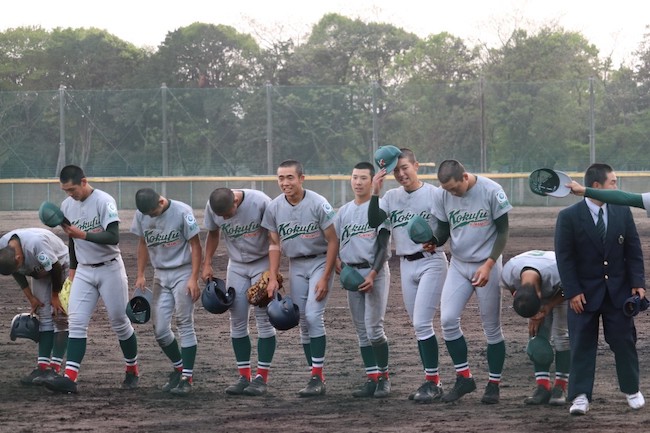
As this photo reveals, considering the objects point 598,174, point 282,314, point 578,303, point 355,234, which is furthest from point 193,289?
point 598,174

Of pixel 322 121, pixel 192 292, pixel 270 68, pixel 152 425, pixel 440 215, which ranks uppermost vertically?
pixel 270 68

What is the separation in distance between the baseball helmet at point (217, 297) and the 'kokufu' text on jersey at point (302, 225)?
0.53 metres

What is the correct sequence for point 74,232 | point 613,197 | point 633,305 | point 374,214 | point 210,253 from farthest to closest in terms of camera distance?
point 210,253 < point 74,232 < point 374,214 < point 633,305 < point 613,197

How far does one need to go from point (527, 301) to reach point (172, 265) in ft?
8.93

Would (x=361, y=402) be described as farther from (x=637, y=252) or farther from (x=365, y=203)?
(x=637, y=252)

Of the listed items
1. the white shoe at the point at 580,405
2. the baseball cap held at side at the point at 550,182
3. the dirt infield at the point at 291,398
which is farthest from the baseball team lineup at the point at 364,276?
the baseball cap held at side at the point at 550,182

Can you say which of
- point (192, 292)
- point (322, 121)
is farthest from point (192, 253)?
point (322, 121)

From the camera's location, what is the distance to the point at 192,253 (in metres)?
8.18

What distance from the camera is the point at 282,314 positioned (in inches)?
306

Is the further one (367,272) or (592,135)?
(592,135)

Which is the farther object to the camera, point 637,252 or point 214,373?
point 214,373

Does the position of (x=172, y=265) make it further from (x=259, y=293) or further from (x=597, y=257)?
(x=597, y=257)

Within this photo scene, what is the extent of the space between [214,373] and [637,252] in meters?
3.63

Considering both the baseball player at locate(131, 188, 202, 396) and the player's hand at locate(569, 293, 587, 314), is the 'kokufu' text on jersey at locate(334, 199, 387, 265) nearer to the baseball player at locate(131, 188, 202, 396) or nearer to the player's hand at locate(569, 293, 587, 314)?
the baseball player at locate(131, 188, 202, 396)
